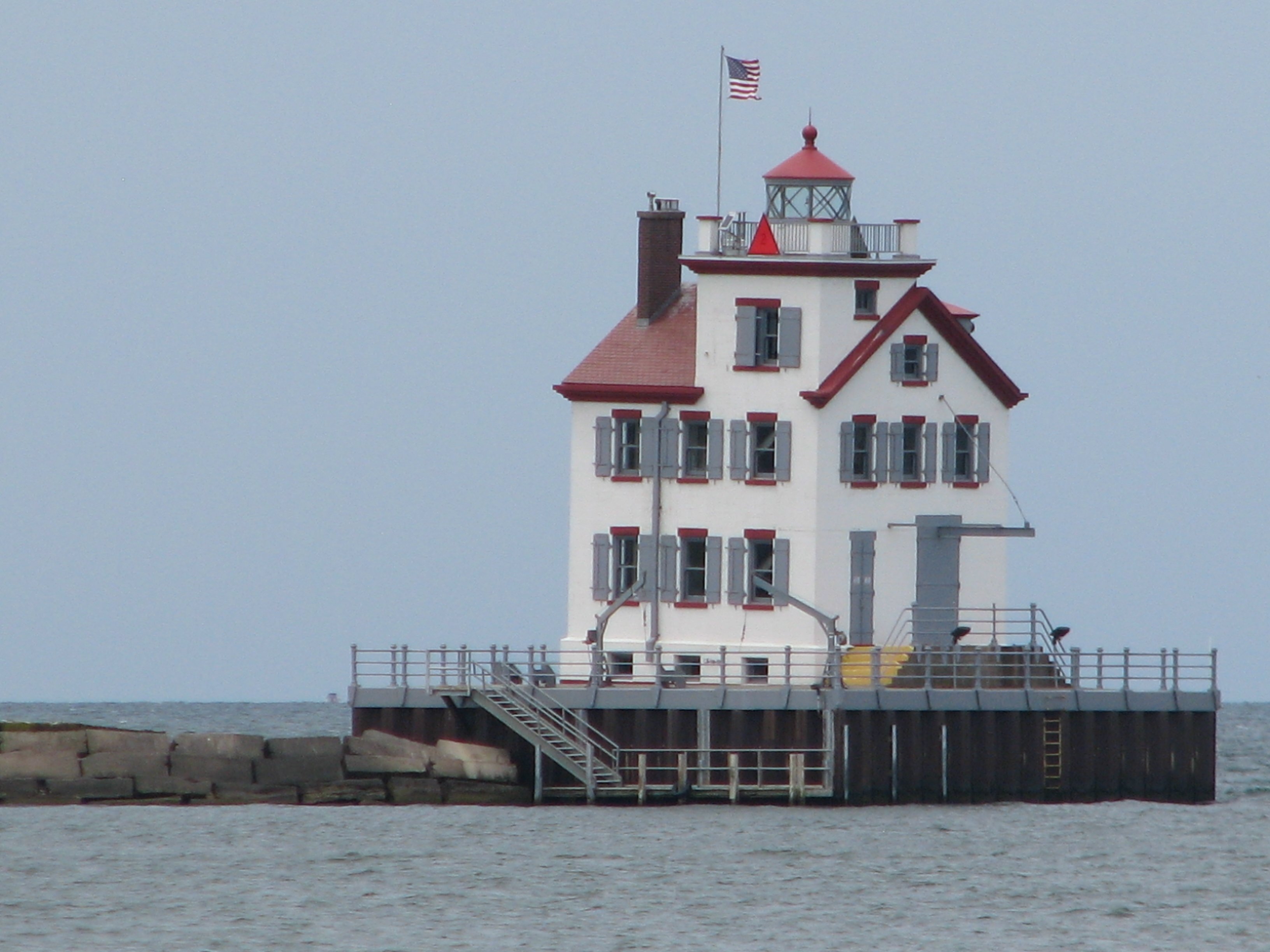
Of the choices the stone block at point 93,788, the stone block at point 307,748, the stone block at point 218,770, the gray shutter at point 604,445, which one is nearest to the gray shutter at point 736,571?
the gray shutter at point 604,445

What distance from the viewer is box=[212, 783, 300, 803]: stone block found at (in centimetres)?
6300

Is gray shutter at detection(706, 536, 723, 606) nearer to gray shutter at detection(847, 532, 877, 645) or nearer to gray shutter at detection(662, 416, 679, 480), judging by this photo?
gray shutter at detection(662, 416, 679, 480)

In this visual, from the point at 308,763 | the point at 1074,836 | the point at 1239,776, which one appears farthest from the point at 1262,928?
the point at 1239,776

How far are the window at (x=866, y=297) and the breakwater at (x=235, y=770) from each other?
37.8ft

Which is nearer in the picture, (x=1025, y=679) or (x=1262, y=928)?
(x=1262, y=928)

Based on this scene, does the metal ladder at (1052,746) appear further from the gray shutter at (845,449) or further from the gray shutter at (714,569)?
the gray shutter at (714,569)

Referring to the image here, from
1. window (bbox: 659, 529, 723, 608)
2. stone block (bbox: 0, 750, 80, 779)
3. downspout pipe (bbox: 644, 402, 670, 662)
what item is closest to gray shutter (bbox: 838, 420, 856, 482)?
Result: window (bbox: 659, 529, 723, 608)

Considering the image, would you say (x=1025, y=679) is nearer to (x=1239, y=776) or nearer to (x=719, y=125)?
(x=719, y=125)

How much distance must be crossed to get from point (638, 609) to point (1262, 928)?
17247mm

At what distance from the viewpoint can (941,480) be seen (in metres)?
67.1

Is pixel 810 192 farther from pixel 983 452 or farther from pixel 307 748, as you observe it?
pixel 307 748

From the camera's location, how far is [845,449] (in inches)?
2596

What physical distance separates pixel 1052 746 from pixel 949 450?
6738 mm

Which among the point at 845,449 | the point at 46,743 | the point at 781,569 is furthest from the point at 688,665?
the point at 46,743
